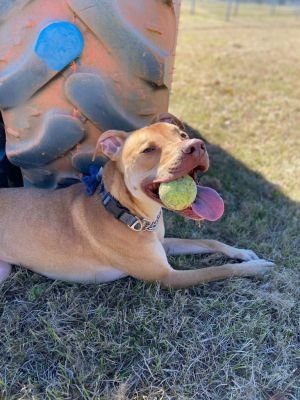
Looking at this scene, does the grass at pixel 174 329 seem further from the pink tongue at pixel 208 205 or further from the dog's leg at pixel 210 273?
the pink tongue at pixel 208 205

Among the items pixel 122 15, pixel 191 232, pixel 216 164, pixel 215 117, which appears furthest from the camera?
pixel 215 117

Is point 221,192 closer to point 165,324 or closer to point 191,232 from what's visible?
point 191,232

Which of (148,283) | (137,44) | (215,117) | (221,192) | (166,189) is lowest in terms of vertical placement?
(215,117)

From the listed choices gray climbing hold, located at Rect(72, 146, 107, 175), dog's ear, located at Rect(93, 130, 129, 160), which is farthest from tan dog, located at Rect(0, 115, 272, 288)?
gray climbing hold, located at Rect(72, 146, 107, 175)

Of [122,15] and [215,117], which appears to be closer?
[122,15]

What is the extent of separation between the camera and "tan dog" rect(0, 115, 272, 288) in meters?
2.66

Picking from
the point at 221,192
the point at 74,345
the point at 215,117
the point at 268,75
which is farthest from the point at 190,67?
the point at 74,345

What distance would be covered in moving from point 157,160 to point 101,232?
0.63 metres

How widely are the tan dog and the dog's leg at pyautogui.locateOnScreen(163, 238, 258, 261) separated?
0.48 ft

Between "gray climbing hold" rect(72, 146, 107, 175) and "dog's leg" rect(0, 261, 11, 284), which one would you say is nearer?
"gray climbing hold" rect(72, 146, 107, 175)

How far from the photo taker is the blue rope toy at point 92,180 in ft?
9.46

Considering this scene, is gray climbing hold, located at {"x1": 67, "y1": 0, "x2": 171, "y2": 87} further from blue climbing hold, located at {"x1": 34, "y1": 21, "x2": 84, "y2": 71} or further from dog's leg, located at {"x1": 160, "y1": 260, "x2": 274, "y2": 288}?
dog's leg, located at {"x1": 160, "y1": 260, "x2": 274, "y2": 288}

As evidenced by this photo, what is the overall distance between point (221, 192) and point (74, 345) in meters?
→ 2.03

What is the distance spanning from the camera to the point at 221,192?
403 cm
